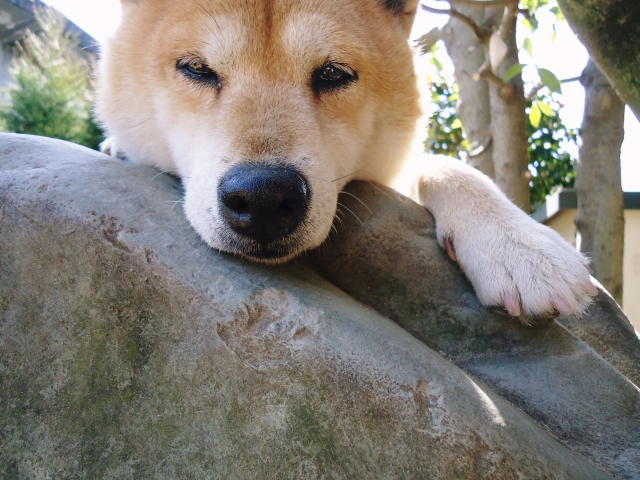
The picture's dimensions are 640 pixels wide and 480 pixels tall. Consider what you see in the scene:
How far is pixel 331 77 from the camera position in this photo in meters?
2.38

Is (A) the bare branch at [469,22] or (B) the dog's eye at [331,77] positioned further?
(A) the bare branch at [469,22]

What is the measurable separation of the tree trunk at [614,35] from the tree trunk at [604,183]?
2715 mm

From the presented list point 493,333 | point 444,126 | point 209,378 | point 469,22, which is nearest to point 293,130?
point 209,378

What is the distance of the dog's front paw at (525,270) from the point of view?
1869 mm

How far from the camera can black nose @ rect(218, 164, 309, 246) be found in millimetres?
1694

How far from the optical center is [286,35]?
228cm

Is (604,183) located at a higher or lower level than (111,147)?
higher

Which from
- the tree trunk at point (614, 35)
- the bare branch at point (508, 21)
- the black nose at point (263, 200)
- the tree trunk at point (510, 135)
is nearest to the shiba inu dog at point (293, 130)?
the black nose at point (263, 200)

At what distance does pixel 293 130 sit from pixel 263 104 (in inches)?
7.4

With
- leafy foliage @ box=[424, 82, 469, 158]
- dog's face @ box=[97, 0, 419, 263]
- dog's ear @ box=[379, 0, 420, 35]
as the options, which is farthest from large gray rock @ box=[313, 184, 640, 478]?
leafy foliage @ box=[424, 82, 469, 158]

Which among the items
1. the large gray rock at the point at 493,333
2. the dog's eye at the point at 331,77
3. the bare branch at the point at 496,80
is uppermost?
the bare branch at the point at 496,80

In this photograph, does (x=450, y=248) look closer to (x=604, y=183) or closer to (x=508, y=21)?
(x=604, y=183)

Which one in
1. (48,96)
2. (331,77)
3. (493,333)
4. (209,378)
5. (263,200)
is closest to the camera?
(209,378)

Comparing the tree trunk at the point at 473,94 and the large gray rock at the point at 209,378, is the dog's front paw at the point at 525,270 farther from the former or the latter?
the tree trunk at the point at 473,94
